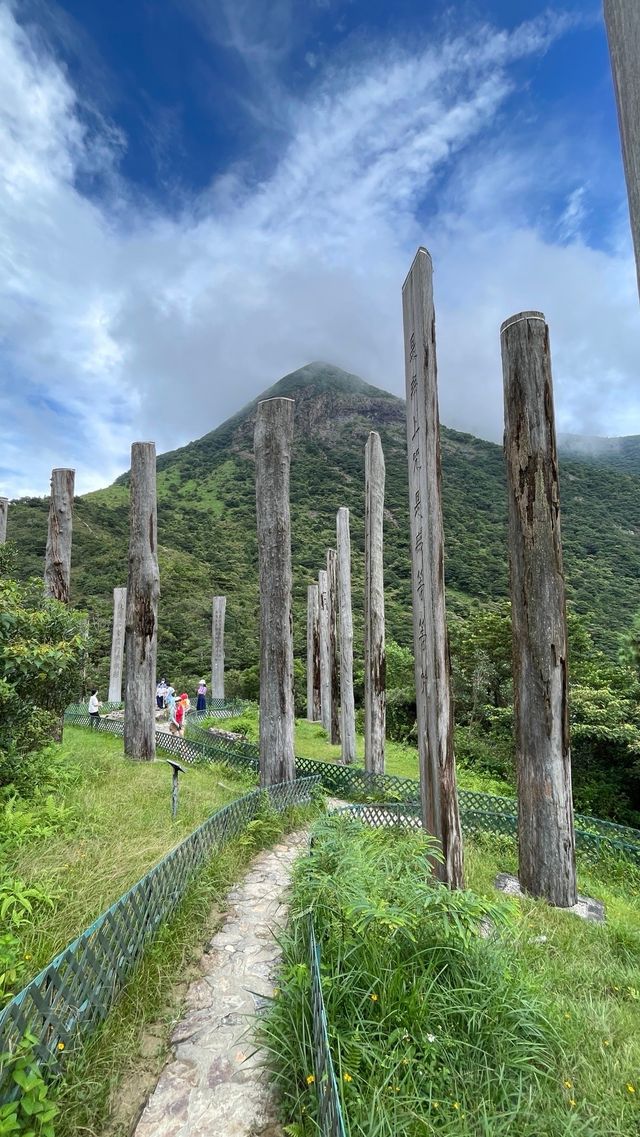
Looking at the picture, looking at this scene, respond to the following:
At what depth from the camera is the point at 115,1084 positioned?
2.49 m

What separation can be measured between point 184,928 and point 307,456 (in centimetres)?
5255

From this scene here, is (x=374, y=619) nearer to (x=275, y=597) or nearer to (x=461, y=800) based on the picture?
(x=275, y=597)

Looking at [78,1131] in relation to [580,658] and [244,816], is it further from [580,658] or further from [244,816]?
[580,658]

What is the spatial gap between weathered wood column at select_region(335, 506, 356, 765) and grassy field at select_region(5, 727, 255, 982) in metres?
4.45

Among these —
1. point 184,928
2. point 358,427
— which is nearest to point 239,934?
point 184,928

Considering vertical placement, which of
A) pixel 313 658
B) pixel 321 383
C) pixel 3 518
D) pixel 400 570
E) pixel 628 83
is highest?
pixel 321 383

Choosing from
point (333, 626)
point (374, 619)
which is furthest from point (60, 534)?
point (333, 626)

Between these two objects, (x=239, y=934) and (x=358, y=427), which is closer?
(x=239, y=934)

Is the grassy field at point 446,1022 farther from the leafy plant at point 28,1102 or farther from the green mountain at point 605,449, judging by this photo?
the green mountain at point 605,449

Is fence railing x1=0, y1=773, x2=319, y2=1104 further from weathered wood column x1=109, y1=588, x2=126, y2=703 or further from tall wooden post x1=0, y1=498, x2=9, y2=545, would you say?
weathered wood column x1=109, y1=588, x2=126, y2=703

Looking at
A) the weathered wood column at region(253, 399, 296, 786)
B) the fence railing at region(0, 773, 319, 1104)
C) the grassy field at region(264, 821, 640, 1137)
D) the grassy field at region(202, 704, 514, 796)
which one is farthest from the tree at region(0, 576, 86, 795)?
the grassy field at region(202, 704, 514, 796)

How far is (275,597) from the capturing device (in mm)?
6840

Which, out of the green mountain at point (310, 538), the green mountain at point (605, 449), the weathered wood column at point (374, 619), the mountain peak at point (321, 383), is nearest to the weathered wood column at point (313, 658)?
the green mountain at point (310, 538)

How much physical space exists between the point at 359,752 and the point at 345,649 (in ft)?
12.9
